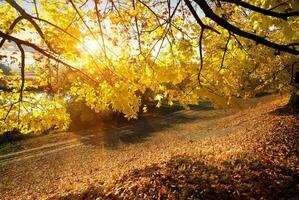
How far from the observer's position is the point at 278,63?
752 inches

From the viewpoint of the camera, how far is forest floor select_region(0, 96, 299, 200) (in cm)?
843

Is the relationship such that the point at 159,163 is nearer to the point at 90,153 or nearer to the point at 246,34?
the point at 246,34

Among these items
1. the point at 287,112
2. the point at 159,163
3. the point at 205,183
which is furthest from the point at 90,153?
the point at 287,112

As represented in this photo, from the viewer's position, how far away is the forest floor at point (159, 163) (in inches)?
332

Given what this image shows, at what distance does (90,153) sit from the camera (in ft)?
61.2

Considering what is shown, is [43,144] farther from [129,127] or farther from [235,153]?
[235,153]

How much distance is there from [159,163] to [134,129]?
1428 centimetres

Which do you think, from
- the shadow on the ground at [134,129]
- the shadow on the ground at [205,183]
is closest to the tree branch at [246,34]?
the shadow on the ground at [205,183]

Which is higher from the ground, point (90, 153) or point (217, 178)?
point (90, 153)

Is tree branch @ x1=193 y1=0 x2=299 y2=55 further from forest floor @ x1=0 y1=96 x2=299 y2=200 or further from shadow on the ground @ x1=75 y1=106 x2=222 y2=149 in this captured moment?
shadow on the ground @ x1=75 y1=106 x2=222 y2=149

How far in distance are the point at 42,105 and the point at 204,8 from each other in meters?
7.54

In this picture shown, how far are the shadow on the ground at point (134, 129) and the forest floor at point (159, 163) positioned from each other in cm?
7

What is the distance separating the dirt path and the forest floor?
51 millimetres

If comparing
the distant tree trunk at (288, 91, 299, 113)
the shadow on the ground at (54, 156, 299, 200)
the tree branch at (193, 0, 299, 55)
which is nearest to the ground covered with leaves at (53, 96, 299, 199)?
the shadow on the ground at (54, 156, 299, 200)
